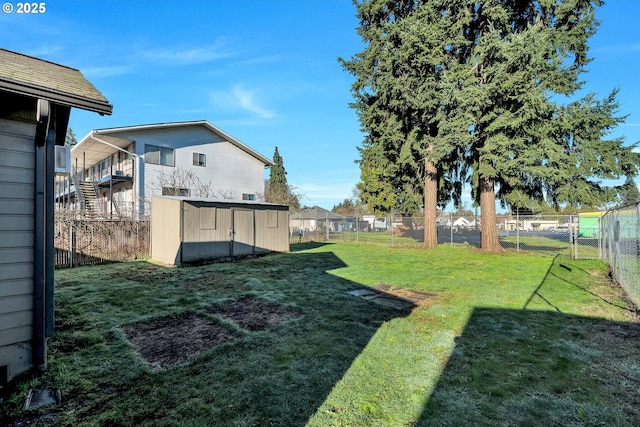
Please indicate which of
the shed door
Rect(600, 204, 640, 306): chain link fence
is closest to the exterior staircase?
the shed door

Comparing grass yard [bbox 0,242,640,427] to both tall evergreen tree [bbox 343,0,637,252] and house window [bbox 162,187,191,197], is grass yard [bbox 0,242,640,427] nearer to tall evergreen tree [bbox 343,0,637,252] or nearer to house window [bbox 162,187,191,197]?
tall evergreen tree [bbox 343,0,637,252]

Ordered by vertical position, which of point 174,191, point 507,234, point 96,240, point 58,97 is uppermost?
point 174,191

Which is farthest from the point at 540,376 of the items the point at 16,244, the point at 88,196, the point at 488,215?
the point at 88,196

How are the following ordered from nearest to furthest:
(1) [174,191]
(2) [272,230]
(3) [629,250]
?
(3) [629,250] → (2) [272,230] → (1) [174,191]

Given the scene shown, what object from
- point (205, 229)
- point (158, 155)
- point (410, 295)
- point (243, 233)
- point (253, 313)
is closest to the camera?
point (253, 313)

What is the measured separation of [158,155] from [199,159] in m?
2.48

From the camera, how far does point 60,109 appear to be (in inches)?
141

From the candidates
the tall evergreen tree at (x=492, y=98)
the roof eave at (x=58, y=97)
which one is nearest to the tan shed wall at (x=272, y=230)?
the tall evergreen tree at (x=492, y=98)

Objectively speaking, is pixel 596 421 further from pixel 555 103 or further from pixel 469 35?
pixel 469 35

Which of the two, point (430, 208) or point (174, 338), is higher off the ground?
point (430, 208)

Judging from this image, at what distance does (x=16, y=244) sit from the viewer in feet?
9.71

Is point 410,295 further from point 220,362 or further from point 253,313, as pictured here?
point 220,362

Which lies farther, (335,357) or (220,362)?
(335,357)

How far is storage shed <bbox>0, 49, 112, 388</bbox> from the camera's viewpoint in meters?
2.89
